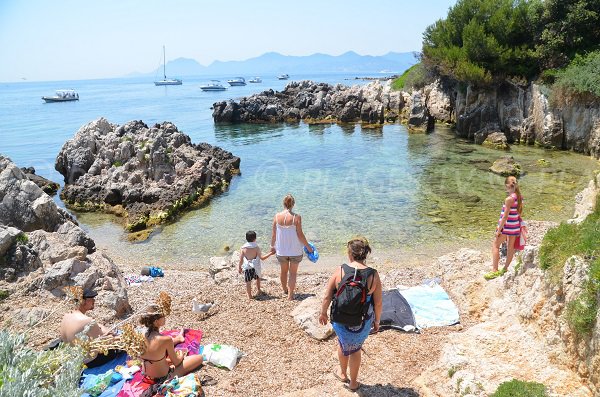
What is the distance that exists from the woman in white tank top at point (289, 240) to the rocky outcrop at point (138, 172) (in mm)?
12422

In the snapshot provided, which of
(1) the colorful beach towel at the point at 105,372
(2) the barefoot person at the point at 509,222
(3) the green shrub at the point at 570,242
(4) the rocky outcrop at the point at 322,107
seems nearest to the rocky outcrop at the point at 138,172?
(1) the colorful beach towel at the point at 105,372

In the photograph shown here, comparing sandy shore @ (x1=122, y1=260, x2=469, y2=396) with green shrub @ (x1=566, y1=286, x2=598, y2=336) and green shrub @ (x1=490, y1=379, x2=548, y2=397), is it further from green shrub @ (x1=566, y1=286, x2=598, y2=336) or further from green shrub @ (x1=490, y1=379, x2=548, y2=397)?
green shrub @ (x1=566, y1=286, x2=598, y2=336)

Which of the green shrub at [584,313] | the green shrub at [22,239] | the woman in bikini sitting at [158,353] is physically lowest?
the woman in bikini sitting at [158,353]

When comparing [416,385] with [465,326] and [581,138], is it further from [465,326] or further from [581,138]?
[581,138]

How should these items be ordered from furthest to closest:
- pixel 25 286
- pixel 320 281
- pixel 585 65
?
pixel 585 65 → pixel 320 281 → pixel 25 286

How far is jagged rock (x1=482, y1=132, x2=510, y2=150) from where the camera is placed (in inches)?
1320

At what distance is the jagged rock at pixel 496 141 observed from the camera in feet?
110

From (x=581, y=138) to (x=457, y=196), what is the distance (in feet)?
45.3

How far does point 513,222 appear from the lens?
1020 centimetres

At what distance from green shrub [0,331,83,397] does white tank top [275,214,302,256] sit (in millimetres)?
5963

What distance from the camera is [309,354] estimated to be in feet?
26.5

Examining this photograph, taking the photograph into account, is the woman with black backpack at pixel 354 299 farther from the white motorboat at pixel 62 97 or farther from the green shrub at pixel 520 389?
the white motorboat at pixel 62 97

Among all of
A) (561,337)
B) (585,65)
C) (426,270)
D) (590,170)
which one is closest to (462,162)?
(590,170)

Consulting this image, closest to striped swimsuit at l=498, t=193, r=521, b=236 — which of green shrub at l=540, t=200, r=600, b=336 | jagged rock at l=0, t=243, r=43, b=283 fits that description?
green shrub at l=540, t=200, r=600, b=336
